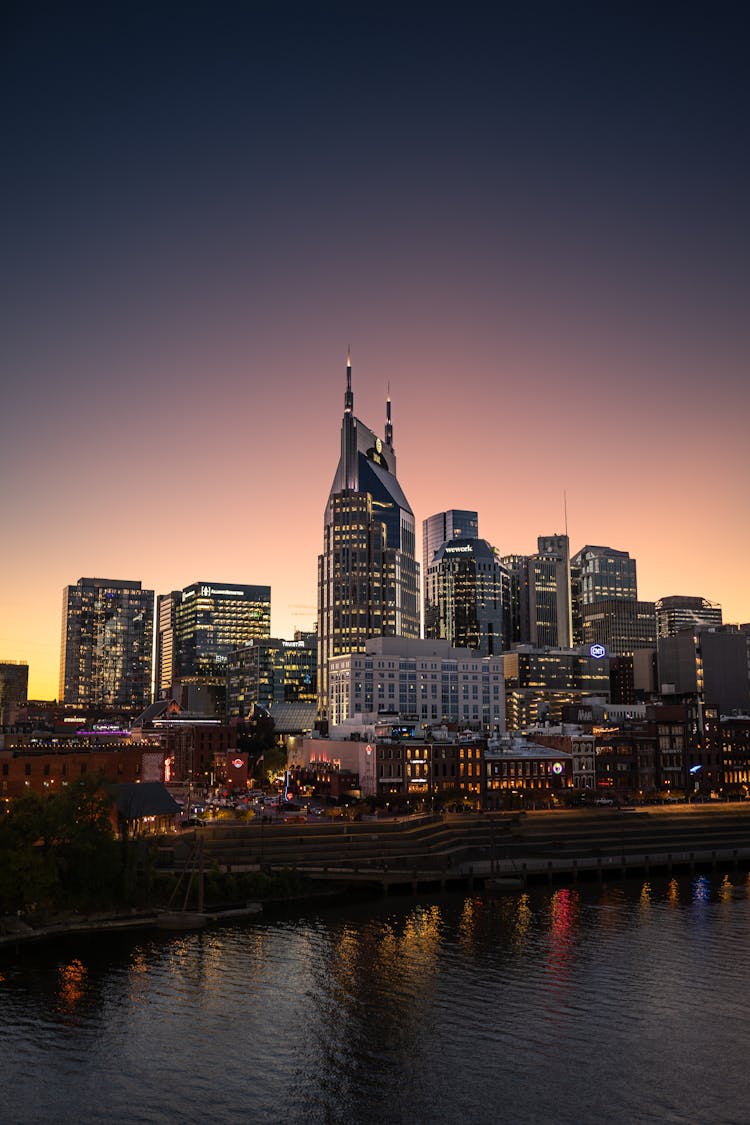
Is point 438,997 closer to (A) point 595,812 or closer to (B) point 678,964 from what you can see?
(B) point 678,964

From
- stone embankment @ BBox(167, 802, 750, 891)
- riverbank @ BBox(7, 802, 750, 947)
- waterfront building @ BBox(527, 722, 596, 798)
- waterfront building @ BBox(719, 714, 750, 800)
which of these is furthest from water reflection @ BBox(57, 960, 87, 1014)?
waterfront building @ BBox(719, 714, 750, 800)

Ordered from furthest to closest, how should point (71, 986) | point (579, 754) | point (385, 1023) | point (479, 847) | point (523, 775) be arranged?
1. point (579, 754)
2. point (523, 775)
3. point (479, 847)
4. point (71, 986)
5. point (385, 1023)

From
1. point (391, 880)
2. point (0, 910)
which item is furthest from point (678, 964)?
point (0, 910)

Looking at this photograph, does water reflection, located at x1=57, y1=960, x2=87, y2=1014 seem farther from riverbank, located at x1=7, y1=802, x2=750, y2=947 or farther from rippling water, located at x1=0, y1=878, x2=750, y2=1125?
riverbank, located at x1=7, y1=802, x2=750, y2=947

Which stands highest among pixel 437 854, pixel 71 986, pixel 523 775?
pixel 523 775

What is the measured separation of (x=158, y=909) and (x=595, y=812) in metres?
75.7

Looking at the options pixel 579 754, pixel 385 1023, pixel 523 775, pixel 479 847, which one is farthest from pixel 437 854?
pixel 579 754

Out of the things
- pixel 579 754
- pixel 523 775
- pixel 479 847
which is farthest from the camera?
pixel 579 754

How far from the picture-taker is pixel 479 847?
12488 centimetres

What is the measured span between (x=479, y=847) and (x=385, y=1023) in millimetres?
61249

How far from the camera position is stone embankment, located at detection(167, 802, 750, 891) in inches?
4301

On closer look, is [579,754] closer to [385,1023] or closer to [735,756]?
[735,756]

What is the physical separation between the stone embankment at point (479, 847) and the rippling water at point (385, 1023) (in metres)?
15.8

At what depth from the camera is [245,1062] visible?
58656 millimetres
